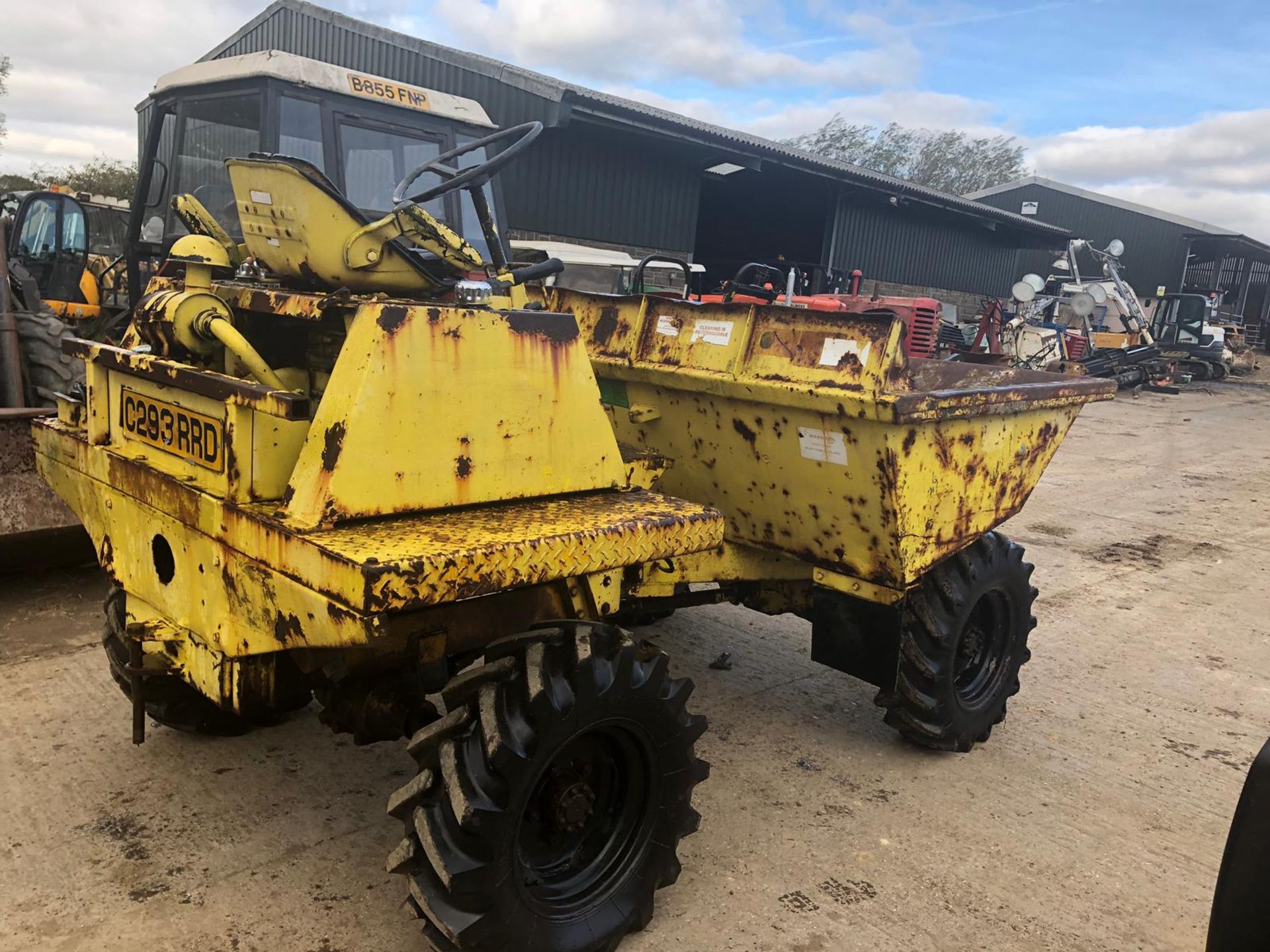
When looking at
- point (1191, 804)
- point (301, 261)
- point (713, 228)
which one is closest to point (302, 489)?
point (301, 261)

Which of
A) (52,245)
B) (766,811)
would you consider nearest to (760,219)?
(52,245)

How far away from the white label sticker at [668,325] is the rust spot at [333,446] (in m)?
1.56

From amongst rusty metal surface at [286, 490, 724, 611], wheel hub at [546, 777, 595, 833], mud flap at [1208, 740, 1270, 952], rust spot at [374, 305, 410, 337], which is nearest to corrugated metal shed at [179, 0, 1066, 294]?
rusty metal surface at [286, 490, 724, 611]

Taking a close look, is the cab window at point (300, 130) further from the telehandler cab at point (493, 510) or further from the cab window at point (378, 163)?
the telehandler cab at point (493, 510)

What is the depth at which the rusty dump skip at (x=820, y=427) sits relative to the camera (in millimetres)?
2908

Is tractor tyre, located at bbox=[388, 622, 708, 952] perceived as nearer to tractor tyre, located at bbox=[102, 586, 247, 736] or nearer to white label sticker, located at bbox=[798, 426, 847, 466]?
white label sticker, located at bbox=[798, 426, 847, 466]

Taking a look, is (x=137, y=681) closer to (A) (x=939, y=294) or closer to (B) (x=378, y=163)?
(B) (x=378, y=163)

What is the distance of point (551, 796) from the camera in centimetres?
235

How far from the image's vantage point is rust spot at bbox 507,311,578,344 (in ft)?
7.54

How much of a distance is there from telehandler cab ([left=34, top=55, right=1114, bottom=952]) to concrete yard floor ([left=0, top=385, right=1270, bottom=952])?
0.90 ft

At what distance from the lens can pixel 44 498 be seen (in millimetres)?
4133

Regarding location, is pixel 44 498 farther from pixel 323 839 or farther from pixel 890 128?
pixel 890 128

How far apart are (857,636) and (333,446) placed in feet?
7.09

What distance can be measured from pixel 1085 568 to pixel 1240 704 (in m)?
2.06
